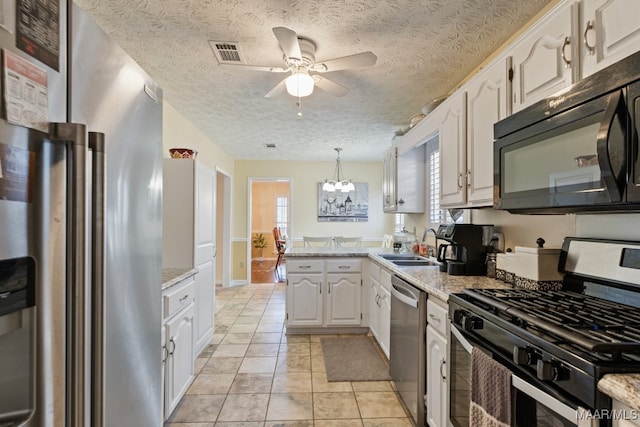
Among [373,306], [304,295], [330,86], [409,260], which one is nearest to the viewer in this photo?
[330,86]

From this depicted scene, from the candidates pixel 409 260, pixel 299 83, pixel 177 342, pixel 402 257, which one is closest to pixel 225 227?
pixel 402 257

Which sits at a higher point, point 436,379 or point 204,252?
point 204,252

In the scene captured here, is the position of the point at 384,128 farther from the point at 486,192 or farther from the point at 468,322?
the point at 468,322

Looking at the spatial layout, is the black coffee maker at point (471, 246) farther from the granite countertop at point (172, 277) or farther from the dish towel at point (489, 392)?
the granite countertop at point (172, 277)

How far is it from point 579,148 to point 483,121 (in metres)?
0.77

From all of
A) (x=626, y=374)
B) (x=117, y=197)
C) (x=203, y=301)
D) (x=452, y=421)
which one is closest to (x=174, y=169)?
(x=203, y=301)

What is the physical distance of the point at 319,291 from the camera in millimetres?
3391

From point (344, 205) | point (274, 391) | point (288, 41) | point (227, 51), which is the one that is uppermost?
point (227, 51)

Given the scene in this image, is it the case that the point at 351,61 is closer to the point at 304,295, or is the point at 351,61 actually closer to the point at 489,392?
the point at 489,392

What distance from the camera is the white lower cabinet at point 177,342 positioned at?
1.81 meters

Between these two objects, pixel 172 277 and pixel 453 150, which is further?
pixel 453 150

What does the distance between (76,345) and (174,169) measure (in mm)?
2132

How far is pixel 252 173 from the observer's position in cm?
609

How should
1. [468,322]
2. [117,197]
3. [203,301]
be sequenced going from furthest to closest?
[203,301]
[468,322]
[117,197]
